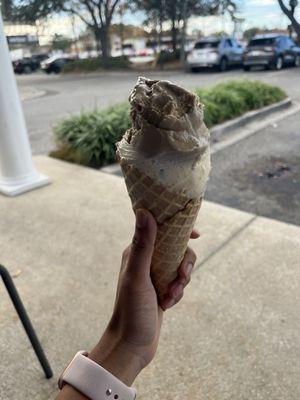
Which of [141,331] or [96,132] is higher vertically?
[141,331]

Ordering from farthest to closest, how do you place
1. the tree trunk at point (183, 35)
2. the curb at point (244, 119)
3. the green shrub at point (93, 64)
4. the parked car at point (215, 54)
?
the green shrub at point (93, 64) → the tree trunk at point (183, 35) → the parked car at point (215, 54) → the curb at point (244, 119)

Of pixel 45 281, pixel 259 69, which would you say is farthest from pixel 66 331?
pixel 259 69

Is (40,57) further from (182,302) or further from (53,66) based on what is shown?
(182,302)

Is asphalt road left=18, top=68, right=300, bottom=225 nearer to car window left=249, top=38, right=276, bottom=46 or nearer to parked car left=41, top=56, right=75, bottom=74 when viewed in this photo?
car window left=249, top=38, right=276, bottom=46

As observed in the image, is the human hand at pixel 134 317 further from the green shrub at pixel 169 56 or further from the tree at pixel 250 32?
the tree at pixel 250 32

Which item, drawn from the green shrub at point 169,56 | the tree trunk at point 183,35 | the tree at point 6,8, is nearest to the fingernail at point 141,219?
the tree at point 6,8

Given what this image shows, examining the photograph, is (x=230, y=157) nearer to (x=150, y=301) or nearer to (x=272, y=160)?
(x=272, y=160)

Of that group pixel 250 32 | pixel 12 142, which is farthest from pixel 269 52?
pixel 12 142
